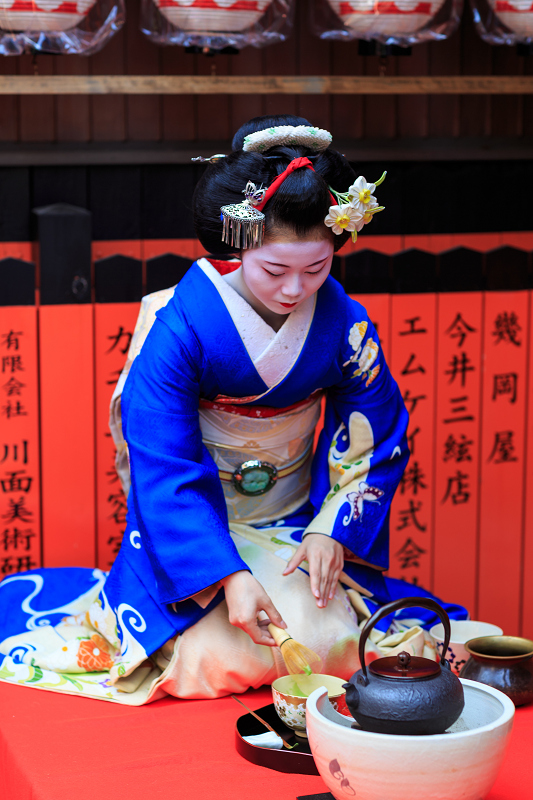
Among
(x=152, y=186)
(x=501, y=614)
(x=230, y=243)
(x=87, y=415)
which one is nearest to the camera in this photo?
(x=230, y=243)

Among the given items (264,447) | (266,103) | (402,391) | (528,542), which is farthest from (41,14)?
(528,542)

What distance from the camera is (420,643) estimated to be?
221 cm

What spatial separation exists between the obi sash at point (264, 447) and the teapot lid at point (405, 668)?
0.83 meters

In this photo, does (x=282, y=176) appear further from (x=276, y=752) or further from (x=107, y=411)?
(x=107, y=411)

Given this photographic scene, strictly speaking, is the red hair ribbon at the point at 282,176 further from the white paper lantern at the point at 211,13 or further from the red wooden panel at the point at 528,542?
the red wooden panel at the point at 528,542

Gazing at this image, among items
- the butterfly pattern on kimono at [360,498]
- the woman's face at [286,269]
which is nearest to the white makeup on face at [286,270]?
the woman's face at [286,269]

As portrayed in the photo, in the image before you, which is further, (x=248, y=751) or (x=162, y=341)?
(x=162, y=341)

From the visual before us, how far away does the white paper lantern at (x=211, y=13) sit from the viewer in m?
2.64

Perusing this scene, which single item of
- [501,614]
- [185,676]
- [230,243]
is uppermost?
[230,243]

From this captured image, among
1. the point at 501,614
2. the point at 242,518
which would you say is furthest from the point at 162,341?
the point at 501,614

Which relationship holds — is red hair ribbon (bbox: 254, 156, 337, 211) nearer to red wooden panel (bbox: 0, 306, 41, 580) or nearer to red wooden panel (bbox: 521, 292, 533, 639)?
red wooden panel (bbox: 0, 306, 41, 580)

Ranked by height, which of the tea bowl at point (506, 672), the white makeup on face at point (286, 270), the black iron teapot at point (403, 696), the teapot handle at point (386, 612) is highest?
the white makeup on face at point (286, 270)

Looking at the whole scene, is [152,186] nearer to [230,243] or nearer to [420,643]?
[230,243]

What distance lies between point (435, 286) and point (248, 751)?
6.11 feet
